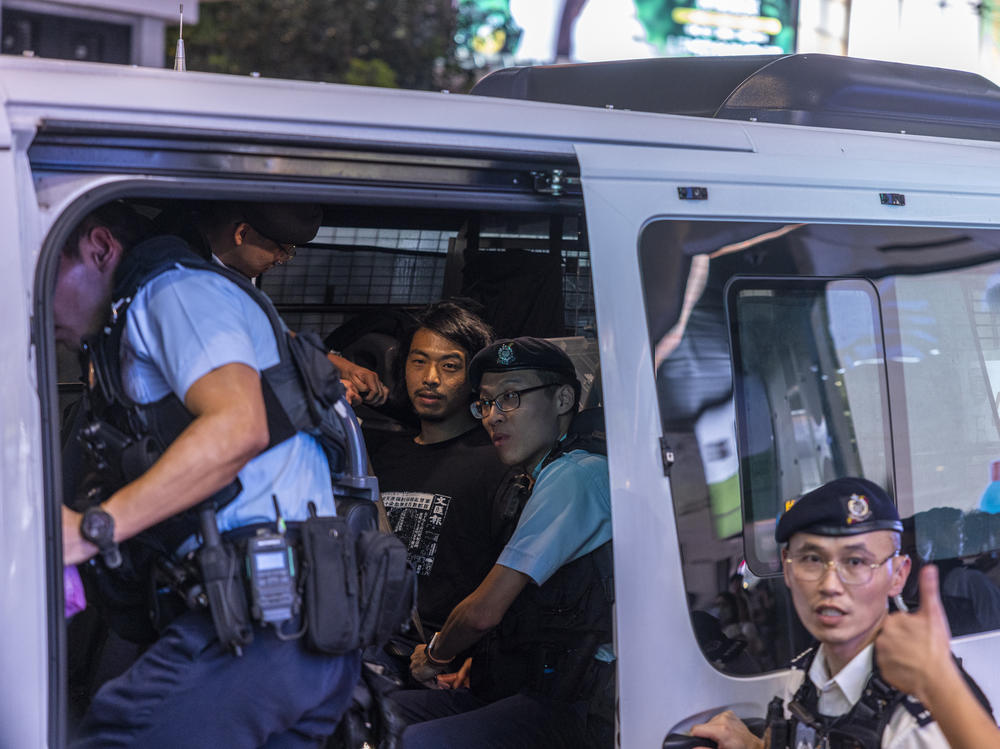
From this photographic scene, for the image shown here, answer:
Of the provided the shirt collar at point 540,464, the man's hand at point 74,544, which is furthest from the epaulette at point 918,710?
the man's hand at point 74,544

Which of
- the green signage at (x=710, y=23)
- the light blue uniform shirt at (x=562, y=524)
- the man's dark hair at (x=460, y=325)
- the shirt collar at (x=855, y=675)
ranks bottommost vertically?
the shirt collar at (x=855, y=675)

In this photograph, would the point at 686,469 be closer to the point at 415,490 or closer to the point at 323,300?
the point at 415,490

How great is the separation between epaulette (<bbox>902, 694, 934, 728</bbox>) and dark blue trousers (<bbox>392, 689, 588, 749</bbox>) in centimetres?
103

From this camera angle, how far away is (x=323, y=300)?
4.32m

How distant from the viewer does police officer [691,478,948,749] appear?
224 cm

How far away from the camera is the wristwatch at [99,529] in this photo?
2.05 meters

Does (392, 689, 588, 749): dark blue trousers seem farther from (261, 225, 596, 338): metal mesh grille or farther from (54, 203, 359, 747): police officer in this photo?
(261, 225, 596, 338): metal mesh grille

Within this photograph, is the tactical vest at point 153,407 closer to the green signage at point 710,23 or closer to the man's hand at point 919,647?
the man's hand at point 919,647

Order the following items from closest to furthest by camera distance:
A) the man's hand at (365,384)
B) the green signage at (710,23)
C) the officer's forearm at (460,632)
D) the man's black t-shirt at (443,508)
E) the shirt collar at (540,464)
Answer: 1. the officer's forearm at (460,632)
2. the shirt collar at (540,464)
3. the man's black t-shirt at (443,508)
4. the man's hand at (365,384)
5. the green signage at (710,23)

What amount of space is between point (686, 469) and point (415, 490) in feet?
5.04

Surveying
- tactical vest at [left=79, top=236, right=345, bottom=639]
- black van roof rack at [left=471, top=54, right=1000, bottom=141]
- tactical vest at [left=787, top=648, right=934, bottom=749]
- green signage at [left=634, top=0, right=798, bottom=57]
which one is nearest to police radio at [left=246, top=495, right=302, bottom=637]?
tactical vest at [left=79, top=236, right=345, bottom=639]

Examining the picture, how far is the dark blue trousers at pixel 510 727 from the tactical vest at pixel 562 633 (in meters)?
0.05

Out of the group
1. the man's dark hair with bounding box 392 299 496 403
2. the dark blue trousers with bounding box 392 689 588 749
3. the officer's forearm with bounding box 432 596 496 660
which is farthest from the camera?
the man's dark hair with bounding box 392 299 496 403

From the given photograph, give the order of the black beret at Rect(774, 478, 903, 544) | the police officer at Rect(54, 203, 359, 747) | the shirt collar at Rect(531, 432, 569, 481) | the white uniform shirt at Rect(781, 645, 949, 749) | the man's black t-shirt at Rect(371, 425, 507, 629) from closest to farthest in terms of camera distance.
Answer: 1. the white uniform shirt at Rect(781, 645, 949, 749)
2. the police officer at Rect(54, 203, 359, 747)
3. the black beret at Rect(774, 478, 903, 544)
4. the shirt collar at Rect(531, 432, 569, 481)
5. the man's black t-shirt at Rect(371, 425, 507, 629)
